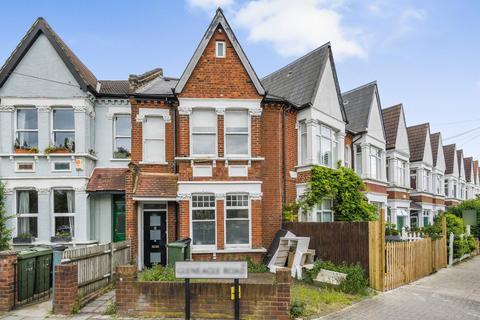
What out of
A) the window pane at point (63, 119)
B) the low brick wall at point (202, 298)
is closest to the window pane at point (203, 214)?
the low brick wall at point (202, 298)

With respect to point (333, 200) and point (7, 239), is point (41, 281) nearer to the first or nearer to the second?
point (7, 239)

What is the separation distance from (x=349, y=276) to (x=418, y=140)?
2205 cm

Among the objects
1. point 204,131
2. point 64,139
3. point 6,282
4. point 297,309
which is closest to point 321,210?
point 204,131

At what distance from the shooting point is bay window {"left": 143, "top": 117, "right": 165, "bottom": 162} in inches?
643

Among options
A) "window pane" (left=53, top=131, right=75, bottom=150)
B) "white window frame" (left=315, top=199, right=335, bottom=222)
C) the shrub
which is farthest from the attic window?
the shrub

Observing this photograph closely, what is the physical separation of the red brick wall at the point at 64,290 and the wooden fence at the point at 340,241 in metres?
8.14

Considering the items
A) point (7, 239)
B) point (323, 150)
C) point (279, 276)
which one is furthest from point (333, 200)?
point (7, 239)

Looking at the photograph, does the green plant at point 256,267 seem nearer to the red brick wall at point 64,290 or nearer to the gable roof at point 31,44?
the red brick wall at point 64,290

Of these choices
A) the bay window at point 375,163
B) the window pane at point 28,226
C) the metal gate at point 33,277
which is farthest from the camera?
the bay window at point 375,163

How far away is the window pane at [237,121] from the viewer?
614 inches

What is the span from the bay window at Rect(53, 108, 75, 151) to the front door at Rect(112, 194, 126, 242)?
275 centimetres

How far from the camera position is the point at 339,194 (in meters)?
17.7

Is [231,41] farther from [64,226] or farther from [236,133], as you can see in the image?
[64,226]

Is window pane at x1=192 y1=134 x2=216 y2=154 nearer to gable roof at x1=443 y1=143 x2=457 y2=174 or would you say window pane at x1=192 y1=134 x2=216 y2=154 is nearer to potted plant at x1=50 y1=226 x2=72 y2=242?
potted plant at x1=50 y1=226 x2=72 y2=242
